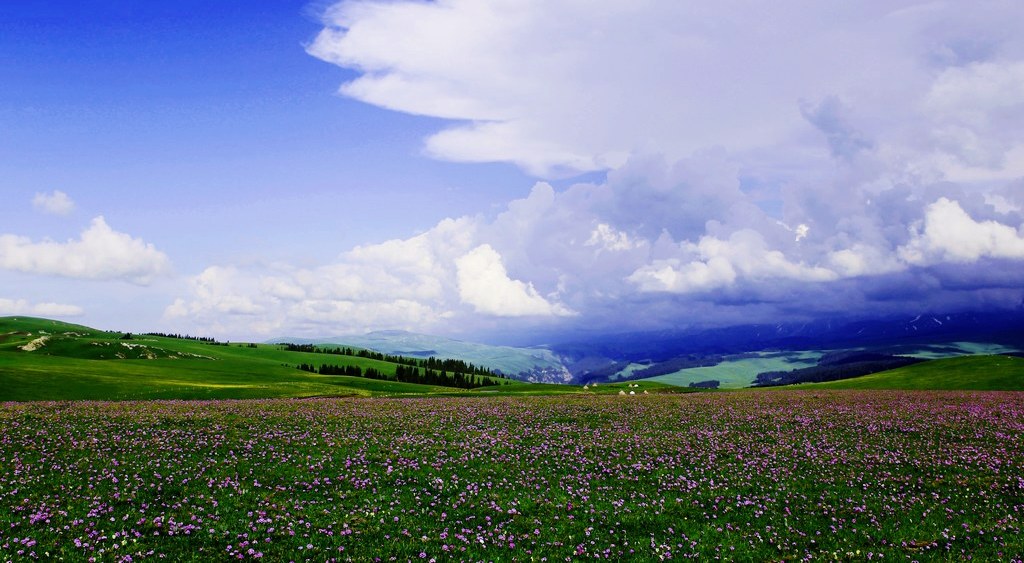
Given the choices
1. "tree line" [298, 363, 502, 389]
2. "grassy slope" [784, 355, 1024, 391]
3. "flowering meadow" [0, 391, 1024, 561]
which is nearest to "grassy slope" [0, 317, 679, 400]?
"tree line" [298, 363, 502, 389]

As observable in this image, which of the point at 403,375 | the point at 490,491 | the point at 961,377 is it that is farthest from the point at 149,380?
the point at 961,377

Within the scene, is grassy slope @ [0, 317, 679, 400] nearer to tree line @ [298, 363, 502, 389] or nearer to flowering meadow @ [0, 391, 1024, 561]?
tree line @ [298, 363, 502, 389]

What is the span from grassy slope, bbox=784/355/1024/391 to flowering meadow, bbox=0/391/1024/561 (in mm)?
59868

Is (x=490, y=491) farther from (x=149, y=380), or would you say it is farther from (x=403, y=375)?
(x=403, y=375)

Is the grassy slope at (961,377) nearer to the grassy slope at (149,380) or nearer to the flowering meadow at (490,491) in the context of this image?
the grassy slope at (149,380)

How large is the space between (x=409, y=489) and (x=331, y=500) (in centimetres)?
259

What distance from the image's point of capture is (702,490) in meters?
18.4

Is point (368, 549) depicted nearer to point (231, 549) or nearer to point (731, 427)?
point (231, 549)

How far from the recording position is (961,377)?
8338 cm

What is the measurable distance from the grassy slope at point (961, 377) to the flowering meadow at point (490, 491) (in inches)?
2357

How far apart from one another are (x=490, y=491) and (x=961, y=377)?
100 metres

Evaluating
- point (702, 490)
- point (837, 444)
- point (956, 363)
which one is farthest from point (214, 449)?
point (956, 363)

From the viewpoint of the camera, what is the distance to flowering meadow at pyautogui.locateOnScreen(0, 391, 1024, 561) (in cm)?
1328

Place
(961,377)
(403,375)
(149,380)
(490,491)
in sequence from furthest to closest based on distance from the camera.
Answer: (403,375), (961,377), (149,380), (490,491)
